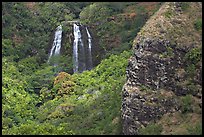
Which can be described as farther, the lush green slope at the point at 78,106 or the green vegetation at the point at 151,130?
the lush green slope at the point at 78,106

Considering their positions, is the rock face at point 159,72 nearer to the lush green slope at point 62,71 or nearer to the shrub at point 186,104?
the shrub at point 186,104

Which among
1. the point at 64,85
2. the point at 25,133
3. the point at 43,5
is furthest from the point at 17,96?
the point at 43,5

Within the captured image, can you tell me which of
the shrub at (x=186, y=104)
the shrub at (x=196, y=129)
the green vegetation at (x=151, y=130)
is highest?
the shrub at (x=186, y=104)

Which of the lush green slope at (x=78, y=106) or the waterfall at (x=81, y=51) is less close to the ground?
the waterfall at (x=81, y=51)

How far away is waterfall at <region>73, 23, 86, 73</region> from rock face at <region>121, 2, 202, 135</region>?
40.9 ft

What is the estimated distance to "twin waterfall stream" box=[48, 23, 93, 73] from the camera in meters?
31.1

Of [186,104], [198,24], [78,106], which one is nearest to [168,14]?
[198,24]

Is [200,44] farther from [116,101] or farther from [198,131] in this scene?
[116,101]

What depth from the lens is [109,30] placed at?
33.8 metres

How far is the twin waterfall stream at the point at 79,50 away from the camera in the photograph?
3109 cm

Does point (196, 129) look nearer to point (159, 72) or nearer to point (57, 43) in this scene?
point (159, 72)

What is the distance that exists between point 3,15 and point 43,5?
495 centimetres

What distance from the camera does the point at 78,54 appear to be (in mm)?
31625

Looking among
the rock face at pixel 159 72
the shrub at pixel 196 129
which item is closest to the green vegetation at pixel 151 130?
the rock face at pixel 159 72
